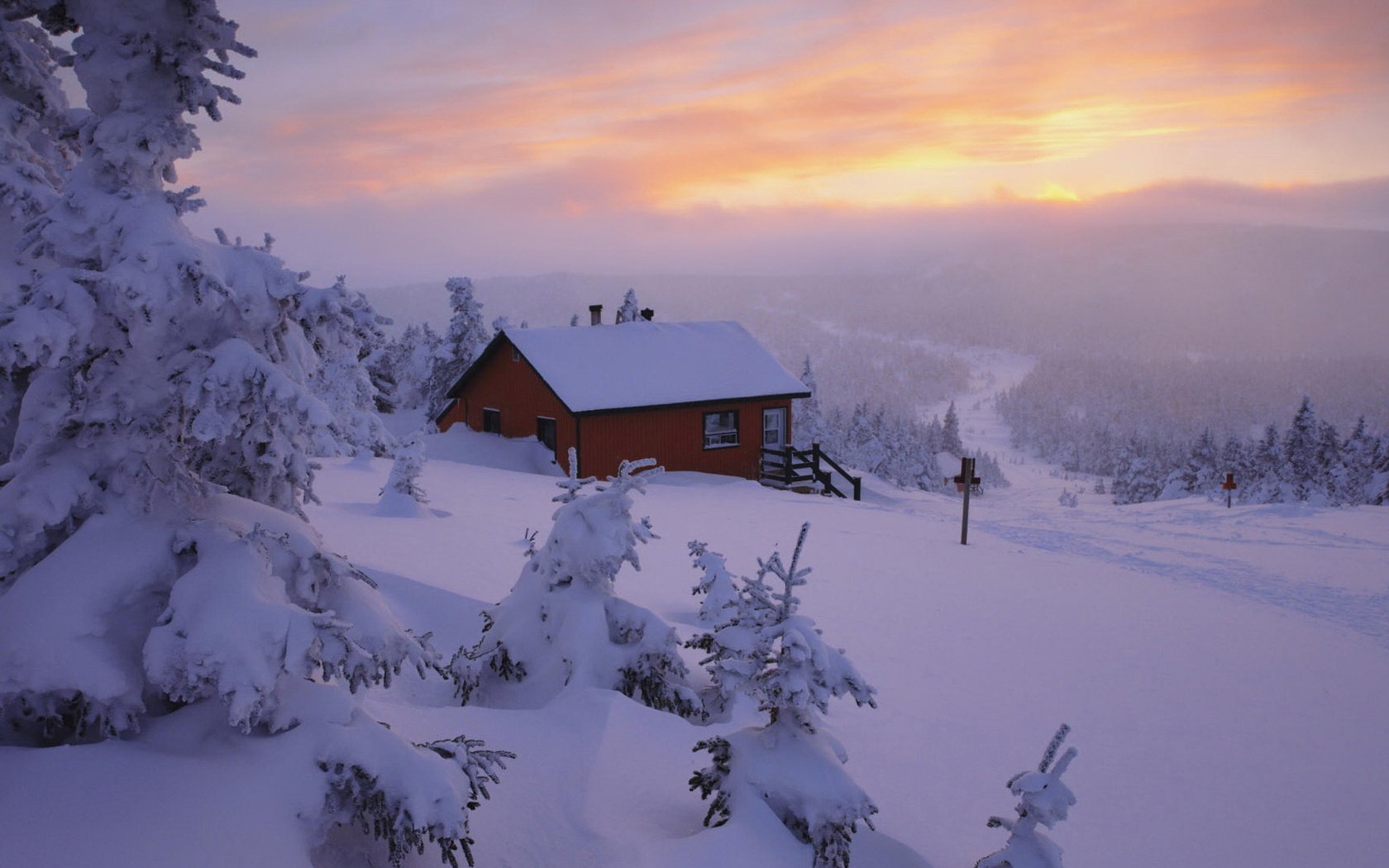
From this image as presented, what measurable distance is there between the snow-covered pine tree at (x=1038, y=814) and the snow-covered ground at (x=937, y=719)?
1.24m

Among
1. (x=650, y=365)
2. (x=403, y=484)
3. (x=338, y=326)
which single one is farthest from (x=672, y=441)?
(x=338, y=326)

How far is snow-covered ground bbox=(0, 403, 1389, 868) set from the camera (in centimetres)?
387

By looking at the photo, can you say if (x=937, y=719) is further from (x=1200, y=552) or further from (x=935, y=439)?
(x=935, y=439)

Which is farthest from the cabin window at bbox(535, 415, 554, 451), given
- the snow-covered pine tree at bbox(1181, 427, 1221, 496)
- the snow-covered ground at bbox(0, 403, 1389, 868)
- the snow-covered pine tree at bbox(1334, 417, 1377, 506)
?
the snow-covered pine tree at bbox(1181, 427, 1221, 496)

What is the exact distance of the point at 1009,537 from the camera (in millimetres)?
18219

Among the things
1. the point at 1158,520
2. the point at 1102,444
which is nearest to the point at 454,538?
the point at 1158,520

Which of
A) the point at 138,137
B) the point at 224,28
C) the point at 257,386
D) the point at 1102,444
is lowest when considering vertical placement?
the point at 1102,444

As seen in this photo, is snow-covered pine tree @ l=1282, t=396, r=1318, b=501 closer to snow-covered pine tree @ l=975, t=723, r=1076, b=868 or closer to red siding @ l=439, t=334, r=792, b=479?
red siding @ l=439, t=334, r=792, b=479

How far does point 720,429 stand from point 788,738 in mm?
21950

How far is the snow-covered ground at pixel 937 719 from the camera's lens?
387 centimetres

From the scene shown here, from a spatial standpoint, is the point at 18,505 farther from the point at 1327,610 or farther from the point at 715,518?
the point at 1327,610

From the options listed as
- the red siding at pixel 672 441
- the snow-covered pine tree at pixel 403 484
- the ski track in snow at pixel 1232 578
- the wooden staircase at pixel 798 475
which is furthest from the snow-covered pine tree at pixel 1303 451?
the snow-covered pine tree at pixel 403 484

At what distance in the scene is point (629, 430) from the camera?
2577 centimetres

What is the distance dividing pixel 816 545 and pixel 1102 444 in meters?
169
